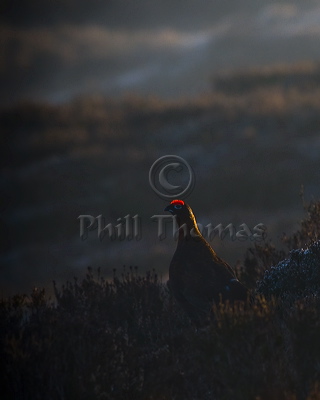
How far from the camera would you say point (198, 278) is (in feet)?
26.0

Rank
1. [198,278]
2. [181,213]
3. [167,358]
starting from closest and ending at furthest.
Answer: [167,358], [198,278], [181,213]

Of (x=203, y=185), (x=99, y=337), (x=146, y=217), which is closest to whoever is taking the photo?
(x=99, y=337)

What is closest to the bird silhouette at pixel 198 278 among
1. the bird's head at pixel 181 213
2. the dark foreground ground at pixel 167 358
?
the bird's head at pixel 181 213

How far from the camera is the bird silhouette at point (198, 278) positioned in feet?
25.8

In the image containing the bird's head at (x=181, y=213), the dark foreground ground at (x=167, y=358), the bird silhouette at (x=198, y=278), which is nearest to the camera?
the dark foreground ground at (x=167, y=358)

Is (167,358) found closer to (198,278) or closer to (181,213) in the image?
(198,278)

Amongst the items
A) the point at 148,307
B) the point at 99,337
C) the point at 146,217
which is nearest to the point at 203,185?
the point at 146,217

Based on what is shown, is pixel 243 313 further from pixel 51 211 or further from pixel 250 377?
pixel 51 211

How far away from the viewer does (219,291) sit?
310 inches

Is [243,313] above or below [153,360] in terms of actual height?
above

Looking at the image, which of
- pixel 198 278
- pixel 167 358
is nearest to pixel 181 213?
pixel 198 278

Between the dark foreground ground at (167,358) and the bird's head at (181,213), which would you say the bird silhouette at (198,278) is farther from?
the dark foreground ground at (167,358)

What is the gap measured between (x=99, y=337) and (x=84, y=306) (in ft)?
4.34

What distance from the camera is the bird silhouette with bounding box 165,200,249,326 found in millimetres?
7871
